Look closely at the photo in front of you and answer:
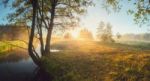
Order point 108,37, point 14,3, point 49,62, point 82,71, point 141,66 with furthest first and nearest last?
point 108,37, point 14,3, point 49,62, point 82,71, point 141,66

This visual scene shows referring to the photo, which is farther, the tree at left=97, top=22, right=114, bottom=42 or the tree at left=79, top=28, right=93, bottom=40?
the tree at left=79, top=28, right=93, bottom=40

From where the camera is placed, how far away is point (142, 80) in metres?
12.9

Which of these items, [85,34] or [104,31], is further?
[85,34]

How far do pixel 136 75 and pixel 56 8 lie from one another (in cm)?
1855

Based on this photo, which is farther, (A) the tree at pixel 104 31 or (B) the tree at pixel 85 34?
(B) the tree at pixel 85 34

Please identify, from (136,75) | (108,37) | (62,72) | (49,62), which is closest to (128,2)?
(136,75)

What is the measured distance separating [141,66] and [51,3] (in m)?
16.9

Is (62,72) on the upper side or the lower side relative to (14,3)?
lower

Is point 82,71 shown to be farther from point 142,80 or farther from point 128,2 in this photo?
point 128,2

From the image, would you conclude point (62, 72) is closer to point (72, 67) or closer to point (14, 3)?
point (72, 67)

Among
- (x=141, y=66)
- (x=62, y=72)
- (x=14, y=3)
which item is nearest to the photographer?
(x=141, y=66)

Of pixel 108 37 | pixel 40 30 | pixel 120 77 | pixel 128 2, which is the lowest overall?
pixel 108 37

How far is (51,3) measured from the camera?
2812cm

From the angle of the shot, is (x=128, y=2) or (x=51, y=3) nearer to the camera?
(x=128, y=2)
